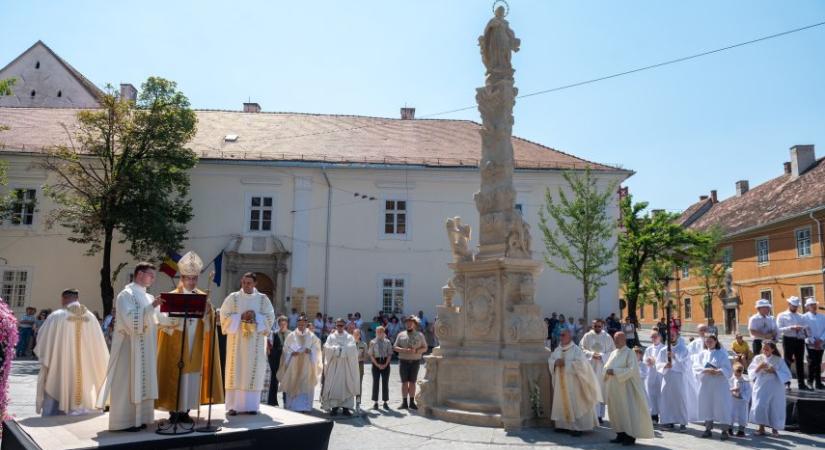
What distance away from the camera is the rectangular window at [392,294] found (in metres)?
25.4

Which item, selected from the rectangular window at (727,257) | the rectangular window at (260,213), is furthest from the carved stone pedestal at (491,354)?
the rectangular window at (727,257)

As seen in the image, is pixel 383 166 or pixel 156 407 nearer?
pixel 156 407

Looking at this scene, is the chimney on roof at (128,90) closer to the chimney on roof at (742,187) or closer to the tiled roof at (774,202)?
the tiled roof at (774,202)

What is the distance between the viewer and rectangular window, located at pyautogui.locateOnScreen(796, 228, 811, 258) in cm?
2991

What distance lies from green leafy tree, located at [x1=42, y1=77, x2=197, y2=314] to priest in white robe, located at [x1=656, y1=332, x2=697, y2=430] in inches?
730

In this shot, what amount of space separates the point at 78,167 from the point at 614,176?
21.3 m

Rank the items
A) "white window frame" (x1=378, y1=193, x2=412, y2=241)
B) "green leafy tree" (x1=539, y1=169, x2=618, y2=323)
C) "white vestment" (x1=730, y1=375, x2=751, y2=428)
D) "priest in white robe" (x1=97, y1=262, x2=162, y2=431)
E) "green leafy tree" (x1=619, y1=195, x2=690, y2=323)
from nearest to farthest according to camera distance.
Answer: "priest in white robe" (x1=97, y1=262, x2=162, y2=431), "white vestment" (x1=730, y1=375, x2=751, y2=428), "green leafy tree" (x1=539, y1=169, x2=618, y2=323), "white window frame" (x1=378, y1=193, x2=412, y2=241), "green leafy tree" (x1=619, y1=195, x2=690, y2=323)

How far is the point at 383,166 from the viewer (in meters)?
25.8

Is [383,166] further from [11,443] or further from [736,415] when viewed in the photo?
[11,443]

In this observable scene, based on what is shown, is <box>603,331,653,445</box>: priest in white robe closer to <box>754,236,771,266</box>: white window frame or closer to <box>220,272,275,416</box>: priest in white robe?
<box>220,272,275,416</box>: priest in white robe

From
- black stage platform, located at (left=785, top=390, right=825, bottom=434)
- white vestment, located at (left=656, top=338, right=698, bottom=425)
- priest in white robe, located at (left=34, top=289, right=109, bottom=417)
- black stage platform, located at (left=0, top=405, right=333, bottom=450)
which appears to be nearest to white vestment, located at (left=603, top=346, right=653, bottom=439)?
white vestment, located at (left=656, top=338, right=698, bottom=425)

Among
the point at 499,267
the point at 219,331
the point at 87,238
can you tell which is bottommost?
the point at 219,331

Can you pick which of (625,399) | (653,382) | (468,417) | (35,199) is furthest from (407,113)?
(625,399)

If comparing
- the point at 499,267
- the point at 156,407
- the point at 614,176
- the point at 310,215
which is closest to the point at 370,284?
the point at 310,215
